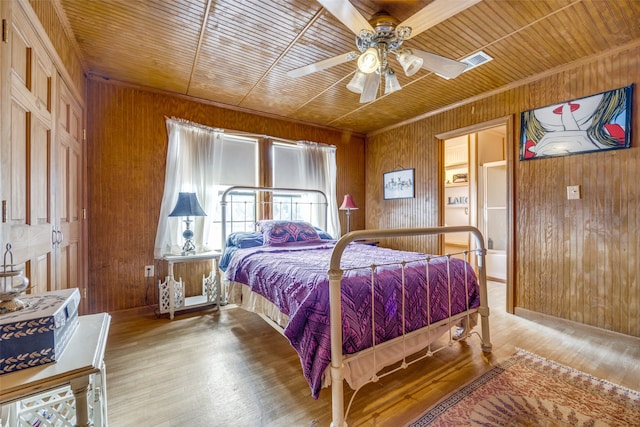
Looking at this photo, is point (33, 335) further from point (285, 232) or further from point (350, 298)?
point (285, 232)

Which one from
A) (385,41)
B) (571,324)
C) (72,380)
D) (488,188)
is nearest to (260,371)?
(72,380)

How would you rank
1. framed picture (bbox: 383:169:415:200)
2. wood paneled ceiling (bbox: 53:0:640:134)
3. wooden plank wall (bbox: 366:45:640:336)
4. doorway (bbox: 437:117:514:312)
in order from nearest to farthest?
1. wood paneled ceiling (bbox: 53:0:640:134)
2. wooden plank wall (bbox: 366:45:640:336)
3. framed picture (bbox: 383:169:415:200)
4. doorway (bbox: 437:117:514:312)

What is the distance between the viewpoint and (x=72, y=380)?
833 millimetres

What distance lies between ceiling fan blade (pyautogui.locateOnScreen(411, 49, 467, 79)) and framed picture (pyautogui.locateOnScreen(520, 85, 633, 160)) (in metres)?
1.40

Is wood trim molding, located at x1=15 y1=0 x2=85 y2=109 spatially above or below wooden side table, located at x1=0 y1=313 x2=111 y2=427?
above

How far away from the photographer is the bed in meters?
1.38

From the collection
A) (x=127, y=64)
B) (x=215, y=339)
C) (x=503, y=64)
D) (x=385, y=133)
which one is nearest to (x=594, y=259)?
(x=503, y=64)

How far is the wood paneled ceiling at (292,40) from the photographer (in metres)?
1.92

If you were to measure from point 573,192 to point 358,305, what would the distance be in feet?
8.40

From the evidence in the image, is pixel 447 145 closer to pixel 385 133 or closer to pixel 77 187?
pixel 385 133

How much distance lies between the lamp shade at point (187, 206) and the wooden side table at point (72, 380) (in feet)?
6.28

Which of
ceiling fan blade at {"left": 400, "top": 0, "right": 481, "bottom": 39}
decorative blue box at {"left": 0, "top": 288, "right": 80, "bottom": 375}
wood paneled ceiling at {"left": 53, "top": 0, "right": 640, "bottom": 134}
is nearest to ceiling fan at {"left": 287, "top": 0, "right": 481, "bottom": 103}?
ceiling fan blade at {"left": 400, "top": 0, "right": 481, "bottom": 39}

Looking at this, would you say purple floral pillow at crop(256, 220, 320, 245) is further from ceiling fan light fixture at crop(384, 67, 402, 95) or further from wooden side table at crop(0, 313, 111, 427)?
wooden side table at crop(0, 313, 111, 427)

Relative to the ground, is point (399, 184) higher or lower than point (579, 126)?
lower
